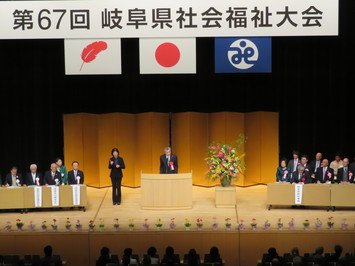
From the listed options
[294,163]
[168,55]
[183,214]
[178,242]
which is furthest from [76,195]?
[294,163]

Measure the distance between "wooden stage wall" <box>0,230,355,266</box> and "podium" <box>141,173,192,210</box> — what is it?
133 cm

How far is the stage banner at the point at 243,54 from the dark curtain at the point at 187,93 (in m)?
1.50

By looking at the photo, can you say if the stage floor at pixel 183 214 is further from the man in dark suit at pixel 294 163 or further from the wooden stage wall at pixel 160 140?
the wooden stage wall at pixel 160 140

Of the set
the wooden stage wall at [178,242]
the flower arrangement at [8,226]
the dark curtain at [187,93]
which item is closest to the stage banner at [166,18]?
the dark curtain at [187,93]

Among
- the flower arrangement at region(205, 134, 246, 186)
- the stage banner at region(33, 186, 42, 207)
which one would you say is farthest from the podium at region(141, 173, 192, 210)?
the stage banner at region(33, 186, 42, 207)

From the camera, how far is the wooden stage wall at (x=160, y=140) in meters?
14.6

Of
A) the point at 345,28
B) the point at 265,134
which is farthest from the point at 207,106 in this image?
the point at 345,28

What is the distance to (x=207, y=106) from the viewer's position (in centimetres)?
1452

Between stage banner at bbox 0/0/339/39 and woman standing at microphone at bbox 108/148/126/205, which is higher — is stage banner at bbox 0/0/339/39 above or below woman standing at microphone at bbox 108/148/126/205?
above

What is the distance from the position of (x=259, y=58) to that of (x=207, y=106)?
2384 millimetres

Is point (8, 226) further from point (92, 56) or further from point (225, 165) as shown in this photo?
point (225, 165)

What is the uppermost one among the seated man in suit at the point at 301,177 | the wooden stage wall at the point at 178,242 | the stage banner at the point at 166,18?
the stage banner at the point at 166,18

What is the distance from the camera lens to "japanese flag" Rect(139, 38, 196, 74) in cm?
1227

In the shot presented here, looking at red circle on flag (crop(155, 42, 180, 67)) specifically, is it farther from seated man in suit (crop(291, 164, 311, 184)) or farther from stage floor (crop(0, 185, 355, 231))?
seated man in suit (crop(291, 164, 311, 184))
